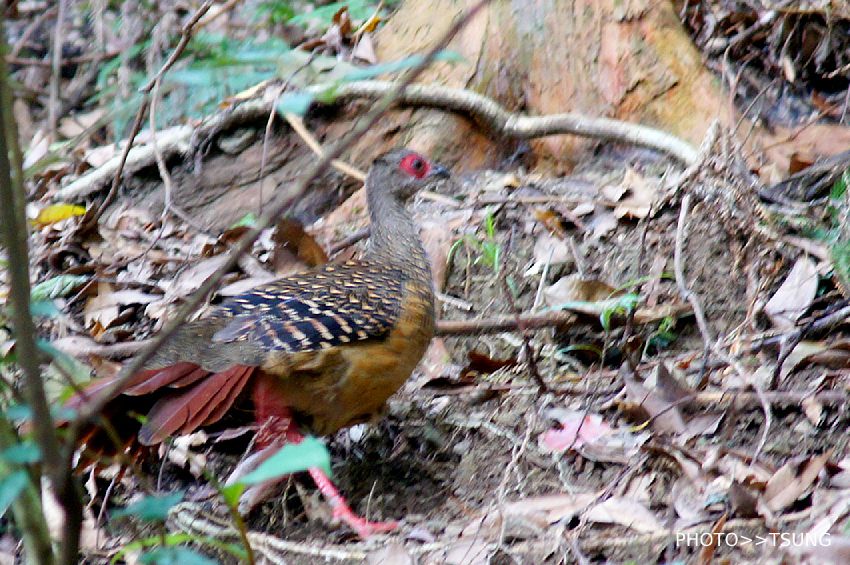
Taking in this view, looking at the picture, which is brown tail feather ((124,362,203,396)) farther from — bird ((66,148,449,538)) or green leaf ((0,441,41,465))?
green leaf ((0,441,41,465))

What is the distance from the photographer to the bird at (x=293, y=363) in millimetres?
2895

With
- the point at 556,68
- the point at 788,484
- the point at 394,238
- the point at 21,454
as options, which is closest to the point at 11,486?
the point at 21,454

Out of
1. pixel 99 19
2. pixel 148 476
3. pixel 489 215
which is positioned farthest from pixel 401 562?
pixel 99 19

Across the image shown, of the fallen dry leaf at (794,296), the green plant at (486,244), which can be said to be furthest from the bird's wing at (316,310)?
the fallen dry leaf at (794,296)

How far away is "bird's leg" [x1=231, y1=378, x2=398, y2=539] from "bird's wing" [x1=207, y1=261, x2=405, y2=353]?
20 centimetres

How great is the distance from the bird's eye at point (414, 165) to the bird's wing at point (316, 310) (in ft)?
2.45

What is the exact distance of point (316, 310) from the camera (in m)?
3.37

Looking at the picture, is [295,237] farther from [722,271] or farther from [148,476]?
[722,271]

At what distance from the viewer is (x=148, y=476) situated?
11.9 feet

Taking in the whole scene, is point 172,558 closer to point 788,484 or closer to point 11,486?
point 11,486

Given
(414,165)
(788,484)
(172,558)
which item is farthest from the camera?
(414,165)

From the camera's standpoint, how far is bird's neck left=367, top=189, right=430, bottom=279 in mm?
4090

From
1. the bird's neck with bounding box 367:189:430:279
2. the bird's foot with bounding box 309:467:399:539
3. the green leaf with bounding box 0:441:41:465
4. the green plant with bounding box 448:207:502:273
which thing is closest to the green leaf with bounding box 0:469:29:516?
the green leaf with bounding box 0:441:41:465

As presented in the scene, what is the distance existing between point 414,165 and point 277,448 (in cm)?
179
